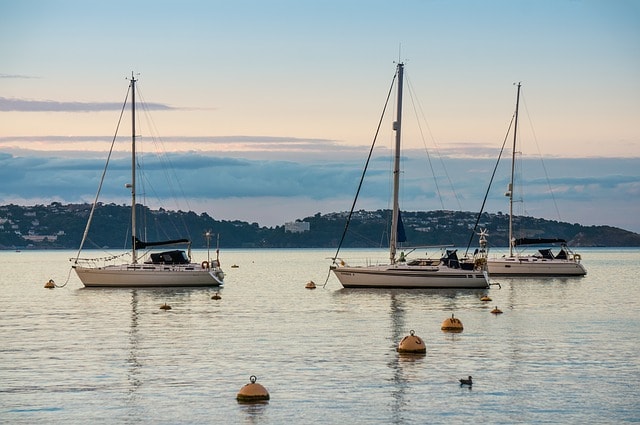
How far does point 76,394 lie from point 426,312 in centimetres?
3213

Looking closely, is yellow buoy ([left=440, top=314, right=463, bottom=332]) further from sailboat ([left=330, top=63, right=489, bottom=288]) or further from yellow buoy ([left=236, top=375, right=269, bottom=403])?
sailboat ([left=330, top=63, right=489, bottom=288])

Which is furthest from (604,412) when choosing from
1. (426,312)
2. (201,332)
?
(426,312)

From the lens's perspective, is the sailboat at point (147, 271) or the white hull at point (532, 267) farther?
the white hull at point (532, 267)

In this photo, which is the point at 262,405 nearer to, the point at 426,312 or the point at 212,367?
the point at 212,367

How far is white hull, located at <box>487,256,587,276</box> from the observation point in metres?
101

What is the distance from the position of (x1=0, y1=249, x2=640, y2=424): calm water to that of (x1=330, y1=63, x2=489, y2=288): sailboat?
6.23 metres

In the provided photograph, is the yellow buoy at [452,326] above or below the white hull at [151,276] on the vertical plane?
below

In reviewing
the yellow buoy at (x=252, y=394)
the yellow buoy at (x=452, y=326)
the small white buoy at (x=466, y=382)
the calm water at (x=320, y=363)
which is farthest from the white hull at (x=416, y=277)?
the yellow buoy at (x=252, y=394)

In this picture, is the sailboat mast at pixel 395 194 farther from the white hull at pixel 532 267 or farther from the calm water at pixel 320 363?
the white hull at pixel 532 267

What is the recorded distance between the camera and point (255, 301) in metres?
75.3

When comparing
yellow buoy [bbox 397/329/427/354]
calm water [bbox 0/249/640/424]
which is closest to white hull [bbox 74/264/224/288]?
calm water [bbox 0/249/640/424]

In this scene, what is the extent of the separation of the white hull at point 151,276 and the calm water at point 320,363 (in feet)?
35.5

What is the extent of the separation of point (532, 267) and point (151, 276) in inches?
1529

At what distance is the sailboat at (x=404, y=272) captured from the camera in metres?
76.9
